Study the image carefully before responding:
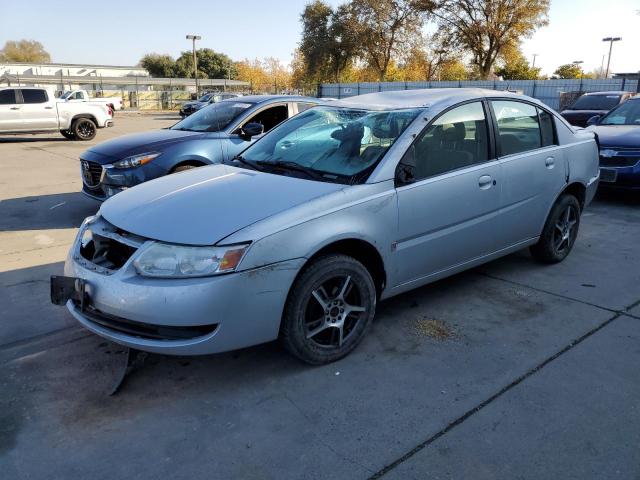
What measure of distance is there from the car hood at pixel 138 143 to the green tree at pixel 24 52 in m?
88.7

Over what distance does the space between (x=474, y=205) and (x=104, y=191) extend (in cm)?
457

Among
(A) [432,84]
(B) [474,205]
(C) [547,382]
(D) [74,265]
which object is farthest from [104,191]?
(A) [432,84]

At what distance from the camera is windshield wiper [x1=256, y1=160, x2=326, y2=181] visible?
3.53m

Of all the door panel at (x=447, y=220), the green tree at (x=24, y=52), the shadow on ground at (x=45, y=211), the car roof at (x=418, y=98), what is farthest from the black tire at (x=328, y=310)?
the green tree at (x=24, y=52)

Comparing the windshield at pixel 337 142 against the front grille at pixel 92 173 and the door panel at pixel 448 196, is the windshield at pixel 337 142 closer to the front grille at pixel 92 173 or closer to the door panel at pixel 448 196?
the door panel at pixel 448 196

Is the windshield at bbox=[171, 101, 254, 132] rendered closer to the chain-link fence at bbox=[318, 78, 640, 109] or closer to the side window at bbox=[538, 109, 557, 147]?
the side window at bbox=[538, 109, 557, 147]

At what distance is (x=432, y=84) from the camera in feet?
92.8

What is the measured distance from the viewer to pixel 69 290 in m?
3.05

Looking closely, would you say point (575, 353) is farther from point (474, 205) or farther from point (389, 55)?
point (389, 55)

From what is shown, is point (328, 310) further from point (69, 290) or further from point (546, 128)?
point (546, 128)

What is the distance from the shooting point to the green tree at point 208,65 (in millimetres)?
78125

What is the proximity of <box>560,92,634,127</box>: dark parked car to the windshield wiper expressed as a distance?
11.3 meters

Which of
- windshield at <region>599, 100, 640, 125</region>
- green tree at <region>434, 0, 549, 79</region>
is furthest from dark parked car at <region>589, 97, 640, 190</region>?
green tree at <region>434, 0, 549, 79</region>

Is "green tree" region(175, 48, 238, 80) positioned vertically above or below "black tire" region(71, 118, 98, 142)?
above
